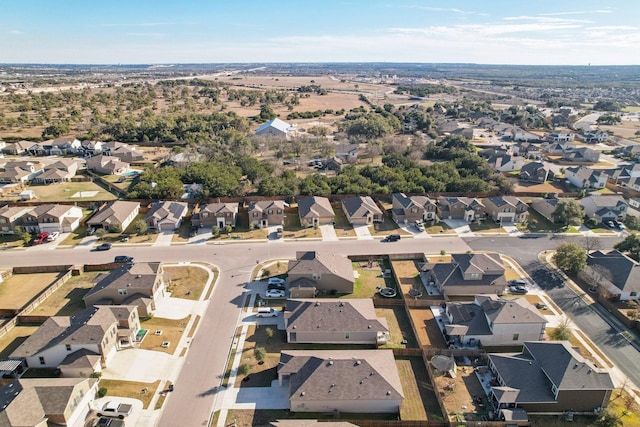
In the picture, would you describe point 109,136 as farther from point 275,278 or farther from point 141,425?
point 141,425

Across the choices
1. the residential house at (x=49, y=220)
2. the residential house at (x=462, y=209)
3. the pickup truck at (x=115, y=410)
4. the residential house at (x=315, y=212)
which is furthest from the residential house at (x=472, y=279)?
the residential house at (x=49, y=220)

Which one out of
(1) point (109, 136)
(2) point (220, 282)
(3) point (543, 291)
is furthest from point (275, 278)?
(1) point (109, 136)

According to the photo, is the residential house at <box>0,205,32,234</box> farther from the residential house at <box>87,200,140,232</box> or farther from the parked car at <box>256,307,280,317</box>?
the parked car at <box>256,307,280,317</box>

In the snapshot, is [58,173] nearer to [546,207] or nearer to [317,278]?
[317,278]

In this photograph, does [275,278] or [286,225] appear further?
[286,225]

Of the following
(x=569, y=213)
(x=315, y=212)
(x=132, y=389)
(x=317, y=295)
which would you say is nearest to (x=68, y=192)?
(x=315, y=212)

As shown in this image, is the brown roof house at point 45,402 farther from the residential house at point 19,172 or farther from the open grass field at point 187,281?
the residential house at point 19,172

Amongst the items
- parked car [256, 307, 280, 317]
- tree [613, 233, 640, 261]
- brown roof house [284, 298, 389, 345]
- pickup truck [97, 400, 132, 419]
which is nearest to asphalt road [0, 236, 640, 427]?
parked car [256, 307, 280, 317]
